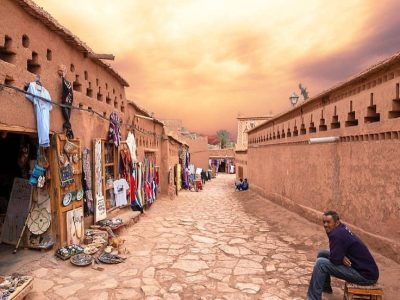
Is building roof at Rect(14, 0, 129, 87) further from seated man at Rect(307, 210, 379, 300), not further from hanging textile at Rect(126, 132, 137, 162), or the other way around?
seated man at Rect(307, 210, 379, 300)

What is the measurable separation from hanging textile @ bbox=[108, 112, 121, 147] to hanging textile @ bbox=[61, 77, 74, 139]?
2.47 meters

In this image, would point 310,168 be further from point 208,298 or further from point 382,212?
point 208,298

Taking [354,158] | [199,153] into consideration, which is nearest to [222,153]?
[199,153]

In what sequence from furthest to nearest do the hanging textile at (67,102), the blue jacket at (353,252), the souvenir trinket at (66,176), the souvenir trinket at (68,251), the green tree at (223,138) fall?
the green tree at (223,138) < the hanging textile at (67,102) < the souvenir trinket at (66,176) < the souvenir trinket at (68,251) < the blue jacket at (353,252)

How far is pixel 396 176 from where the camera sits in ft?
20.1

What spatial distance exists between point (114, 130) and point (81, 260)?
4.41m

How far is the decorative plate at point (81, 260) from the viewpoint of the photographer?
6230 mm

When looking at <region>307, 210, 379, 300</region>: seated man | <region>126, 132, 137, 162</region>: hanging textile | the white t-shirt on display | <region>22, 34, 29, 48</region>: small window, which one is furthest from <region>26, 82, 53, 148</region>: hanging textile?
<region>307, 210, 379, 300</region>: seated man

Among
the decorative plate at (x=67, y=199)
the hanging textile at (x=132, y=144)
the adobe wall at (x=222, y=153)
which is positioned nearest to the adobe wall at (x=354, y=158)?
the hanging textile at (x=132, y=144)

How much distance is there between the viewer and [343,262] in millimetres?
4770

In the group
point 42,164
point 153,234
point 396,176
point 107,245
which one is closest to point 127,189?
point 153,234

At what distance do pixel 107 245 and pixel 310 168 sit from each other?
250 inches

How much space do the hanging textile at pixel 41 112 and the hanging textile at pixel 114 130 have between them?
3.50 metres

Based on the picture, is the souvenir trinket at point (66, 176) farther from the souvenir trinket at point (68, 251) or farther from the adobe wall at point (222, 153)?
the adobe wall at point (222, 153)
